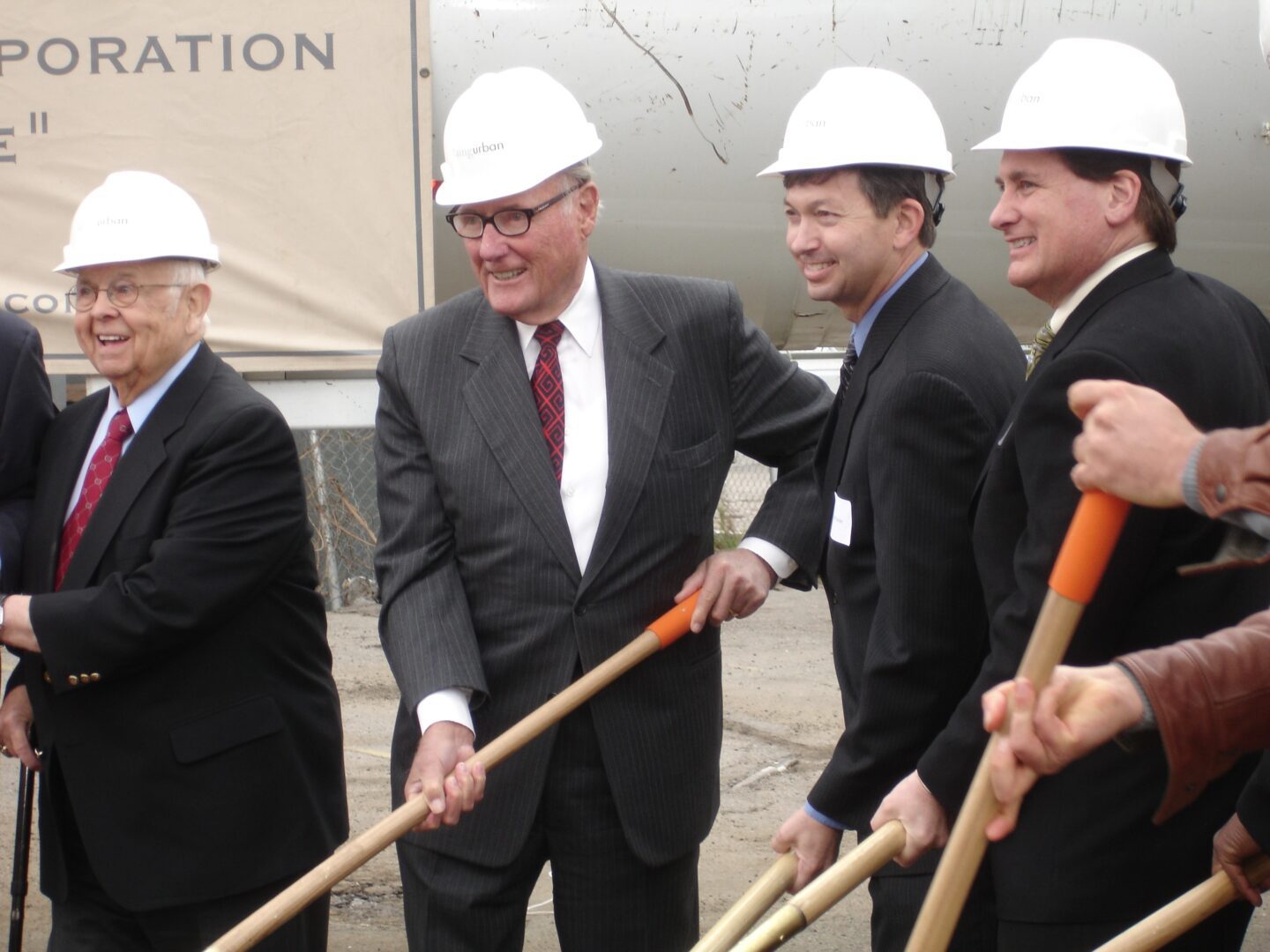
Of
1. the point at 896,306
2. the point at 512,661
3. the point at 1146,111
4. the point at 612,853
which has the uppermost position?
the point at 1146,111

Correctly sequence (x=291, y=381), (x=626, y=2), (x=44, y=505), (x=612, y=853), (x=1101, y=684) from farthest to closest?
(x=291, y=381) → (x=626, y=2) → (x=44, y=505) → (x=612, y=853) → (x=1101, y=684)

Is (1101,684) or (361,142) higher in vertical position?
(361,142)

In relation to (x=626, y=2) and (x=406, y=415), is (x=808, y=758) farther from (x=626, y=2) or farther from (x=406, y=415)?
(x=406, y=415)

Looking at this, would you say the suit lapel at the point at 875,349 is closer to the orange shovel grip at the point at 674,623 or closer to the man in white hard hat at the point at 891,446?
the man in white hard hat at the point at 891,446

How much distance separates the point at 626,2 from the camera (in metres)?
4.63

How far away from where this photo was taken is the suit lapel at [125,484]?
302 centimetres

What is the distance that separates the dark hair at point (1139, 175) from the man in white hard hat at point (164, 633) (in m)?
1.64

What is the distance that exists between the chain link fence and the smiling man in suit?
485 cm

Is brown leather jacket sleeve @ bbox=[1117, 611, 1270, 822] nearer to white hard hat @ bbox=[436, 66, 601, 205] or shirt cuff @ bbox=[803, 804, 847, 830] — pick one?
shirt cuff @ bbox=[803, 804, 847, 830]

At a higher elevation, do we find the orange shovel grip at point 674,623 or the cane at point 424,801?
the orange shovel grip at point 674,623

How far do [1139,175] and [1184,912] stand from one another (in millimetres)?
1049

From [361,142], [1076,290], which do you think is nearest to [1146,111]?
[1076,290]

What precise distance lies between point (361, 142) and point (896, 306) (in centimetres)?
249

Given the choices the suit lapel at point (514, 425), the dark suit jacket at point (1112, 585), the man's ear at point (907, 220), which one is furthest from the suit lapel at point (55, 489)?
the dark suit jacket at point (1112, 585)
